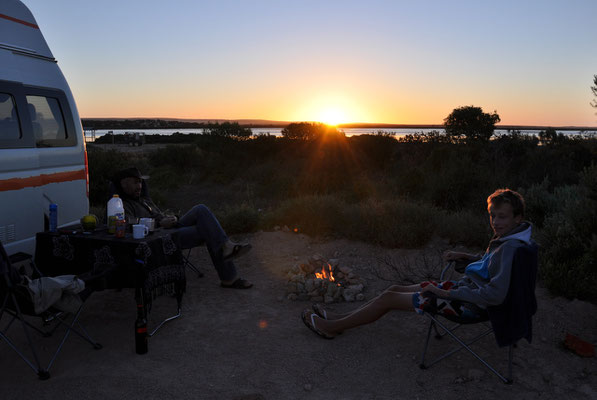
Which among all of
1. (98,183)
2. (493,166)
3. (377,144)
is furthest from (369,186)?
(377,144)

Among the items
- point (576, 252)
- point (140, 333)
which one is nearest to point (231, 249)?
point (140, 333)

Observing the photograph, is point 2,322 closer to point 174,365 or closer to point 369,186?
point 174,365

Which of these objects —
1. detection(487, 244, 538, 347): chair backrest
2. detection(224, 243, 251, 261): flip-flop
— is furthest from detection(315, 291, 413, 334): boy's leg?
detection(224, 243, 251, 261): flip-flop

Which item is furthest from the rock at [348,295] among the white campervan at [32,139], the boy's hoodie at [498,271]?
the white campervan at [32,139]

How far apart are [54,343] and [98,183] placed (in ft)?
29.8

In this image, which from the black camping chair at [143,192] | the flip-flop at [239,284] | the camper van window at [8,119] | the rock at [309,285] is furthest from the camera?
the flip-flop at [239,284]

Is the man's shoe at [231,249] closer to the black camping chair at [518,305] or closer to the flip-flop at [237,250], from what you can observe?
the flip-flop at [237,250]

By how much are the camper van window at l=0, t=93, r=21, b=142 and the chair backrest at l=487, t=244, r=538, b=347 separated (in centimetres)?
428

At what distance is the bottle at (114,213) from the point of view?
3893 millimetres

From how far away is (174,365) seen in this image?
11.0 feet

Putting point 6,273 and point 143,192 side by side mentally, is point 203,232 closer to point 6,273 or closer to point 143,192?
point 143,192

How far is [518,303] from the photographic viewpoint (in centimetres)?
279

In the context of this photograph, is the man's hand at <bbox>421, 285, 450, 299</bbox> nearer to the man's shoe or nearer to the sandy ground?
the sandy ground

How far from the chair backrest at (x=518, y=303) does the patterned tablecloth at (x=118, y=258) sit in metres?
2.58
